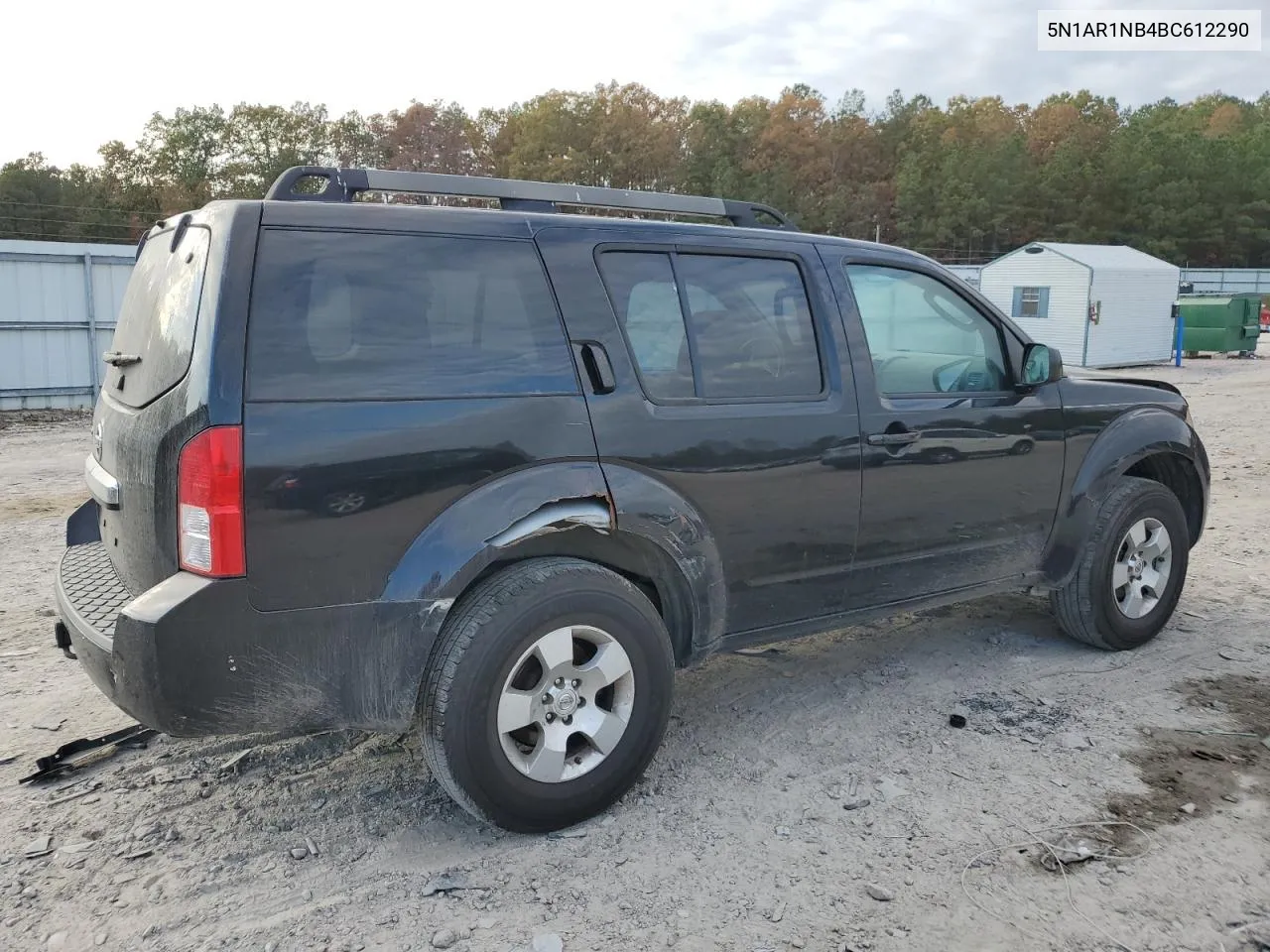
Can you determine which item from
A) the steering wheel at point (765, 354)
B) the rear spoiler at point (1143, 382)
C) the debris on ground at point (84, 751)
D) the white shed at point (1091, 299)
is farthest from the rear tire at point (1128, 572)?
the white shed at point (1091, 299)

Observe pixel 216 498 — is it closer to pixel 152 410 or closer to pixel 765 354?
pixel 152 410

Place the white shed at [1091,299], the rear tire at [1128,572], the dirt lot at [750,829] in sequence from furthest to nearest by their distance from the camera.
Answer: the white shed at [1091,299] → the rear tire at [1128,572] → the dirt lot at [750,829]

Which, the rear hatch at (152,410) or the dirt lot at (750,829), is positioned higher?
the rear hatch at (152,410)

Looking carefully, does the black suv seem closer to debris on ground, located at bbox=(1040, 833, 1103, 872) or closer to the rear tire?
the rear tire

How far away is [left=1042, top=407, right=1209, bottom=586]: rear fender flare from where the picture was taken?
4582mm

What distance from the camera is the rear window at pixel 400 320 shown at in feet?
9.16

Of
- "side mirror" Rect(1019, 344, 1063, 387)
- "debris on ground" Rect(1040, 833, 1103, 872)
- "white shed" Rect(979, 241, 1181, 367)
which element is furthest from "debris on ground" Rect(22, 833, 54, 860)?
"white shed" Rect(979, 241, 1181, 367)

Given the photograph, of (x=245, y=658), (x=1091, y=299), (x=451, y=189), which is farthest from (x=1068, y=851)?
(x=1091, y=299)

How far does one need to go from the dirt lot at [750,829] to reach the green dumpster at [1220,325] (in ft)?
84.5

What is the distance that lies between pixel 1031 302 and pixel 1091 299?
1.67 meters

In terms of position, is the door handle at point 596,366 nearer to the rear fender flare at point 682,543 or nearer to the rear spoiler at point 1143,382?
the rear fender flare at point 682,543

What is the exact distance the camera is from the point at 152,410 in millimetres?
2893

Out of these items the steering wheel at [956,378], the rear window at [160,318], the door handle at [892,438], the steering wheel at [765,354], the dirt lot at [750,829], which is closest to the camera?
the dirt lot at [750,829]

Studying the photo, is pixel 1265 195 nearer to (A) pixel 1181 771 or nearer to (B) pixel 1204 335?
(B) pixel 1204 335
